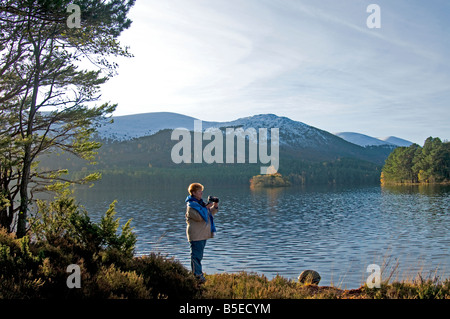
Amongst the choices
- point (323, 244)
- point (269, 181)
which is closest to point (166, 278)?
point (323, 244)

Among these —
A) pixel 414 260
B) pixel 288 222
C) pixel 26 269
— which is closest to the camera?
pixel 26 269

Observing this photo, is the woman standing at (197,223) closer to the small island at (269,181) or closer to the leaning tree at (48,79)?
the leaning tree at (48,79)

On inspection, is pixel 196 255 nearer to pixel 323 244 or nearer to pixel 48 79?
pixel 48 79

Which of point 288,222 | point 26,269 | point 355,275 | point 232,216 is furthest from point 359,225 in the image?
point 26,269

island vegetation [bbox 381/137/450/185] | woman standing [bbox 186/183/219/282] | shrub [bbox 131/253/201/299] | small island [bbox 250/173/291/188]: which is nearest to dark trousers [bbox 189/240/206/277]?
woman standing [bbox 186/183/219/282]

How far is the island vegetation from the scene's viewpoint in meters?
122

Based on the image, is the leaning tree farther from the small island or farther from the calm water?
the small island

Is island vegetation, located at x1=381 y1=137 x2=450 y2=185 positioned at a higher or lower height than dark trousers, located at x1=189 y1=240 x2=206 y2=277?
higher

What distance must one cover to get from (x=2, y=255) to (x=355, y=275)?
1652cm

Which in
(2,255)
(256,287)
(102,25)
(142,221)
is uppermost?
(102,25)

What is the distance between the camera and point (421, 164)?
126812 millimetres

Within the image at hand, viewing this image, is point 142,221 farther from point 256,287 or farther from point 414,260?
point 256,287
